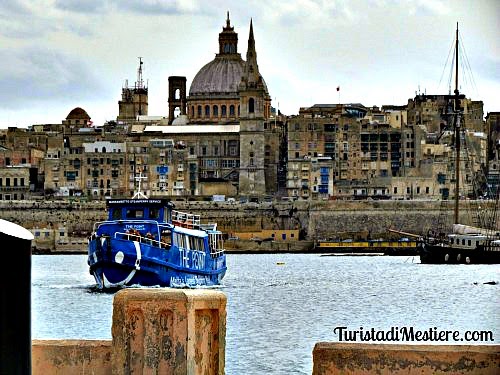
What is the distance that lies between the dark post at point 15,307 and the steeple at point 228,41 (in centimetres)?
10839

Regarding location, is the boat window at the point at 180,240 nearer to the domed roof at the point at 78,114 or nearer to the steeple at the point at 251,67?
the steeple at the point at 251,67

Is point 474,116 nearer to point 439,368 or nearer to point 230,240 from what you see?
point 230,240

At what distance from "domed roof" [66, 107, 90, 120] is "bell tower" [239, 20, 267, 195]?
2278 cm

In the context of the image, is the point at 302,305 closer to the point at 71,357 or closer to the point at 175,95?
the point at 71,357

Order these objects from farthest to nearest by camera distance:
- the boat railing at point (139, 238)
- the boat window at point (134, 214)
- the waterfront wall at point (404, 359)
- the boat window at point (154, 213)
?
the boat window at point (134, 214) → the boat window at point (154, 213) → the boat railing at point (139, 238) → the waterfront wall at point (404, 359)

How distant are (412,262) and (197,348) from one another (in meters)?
56.6

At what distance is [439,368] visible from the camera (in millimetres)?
5676

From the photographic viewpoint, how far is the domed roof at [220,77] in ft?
355

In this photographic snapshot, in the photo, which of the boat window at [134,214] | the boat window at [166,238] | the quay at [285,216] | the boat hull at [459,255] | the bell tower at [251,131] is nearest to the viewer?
the boat window at [166,238]

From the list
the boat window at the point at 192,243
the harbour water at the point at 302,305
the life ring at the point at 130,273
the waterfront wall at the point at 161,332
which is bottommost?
the harbour water at the point at 302,305

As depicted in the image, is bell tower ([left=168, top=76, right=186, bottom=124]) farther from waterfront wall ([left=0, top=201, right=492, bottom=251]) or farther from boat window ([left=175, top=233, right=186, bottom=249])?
boat window ([left=175, top=233, right=186, bottom=249])

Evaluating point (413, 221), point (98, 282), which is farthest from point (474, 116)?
point (98, 282)

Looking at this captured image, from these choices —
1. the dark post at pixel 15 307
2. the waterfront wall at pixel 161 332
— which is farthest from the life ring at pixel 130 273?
the dark post at pixel 15 307

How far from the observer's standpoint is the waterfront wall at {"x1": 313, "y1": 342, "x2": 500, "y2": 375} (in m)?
5.64
